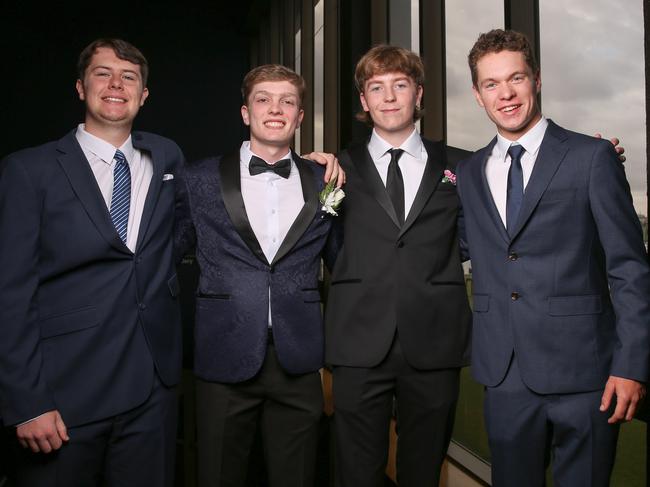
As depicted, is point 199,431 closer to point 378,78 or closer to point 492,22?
point 378,78

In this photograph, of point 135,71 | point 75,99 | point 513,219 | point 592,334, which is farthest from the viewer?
point 75,99

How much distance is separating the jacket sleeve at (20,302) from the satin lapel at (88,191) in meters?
0.11

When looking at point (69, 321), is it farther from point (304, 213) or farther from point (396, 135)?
point (396, 135)

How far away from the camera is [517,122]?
1684mm

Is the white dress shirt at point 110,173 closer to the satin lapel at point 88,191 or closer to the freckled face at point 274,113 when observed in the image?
the satin lapel at point 88,191

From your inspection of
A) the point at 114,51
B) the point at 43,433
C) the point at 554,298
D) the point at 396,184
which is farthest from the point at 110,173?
the point at 554,298

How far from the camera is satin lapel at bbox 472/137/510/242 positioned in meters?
1.65

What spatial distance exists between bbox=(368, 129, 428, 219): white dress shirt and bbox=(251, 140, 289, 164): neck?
32cm

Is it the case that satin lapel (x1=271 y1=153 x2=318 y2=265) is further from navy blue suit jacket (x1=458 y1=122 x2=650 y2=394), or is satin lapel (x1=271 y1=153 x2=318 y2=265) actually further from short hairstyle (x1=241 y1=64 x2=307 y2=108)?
navy blue suit jacket (x1=458 y1=122 x2=650 y2=394)

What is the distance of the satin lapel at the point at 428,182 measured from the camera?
1893 millimetres

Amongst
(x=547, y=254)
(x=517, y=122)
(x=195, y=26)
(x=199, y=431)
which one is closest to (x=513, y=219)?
(x=547, y=254)

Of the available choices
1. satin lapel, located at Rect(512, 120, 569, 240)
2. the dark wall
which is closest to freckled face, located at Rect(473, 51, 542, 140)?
satin lapel, located at Rect(512, 120, 569, 240)

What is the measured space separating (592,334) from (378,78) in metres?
Result: 1.07

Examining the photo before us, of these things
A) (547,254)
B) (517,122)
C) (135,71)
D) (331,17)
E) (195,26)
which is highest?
(195,26)
